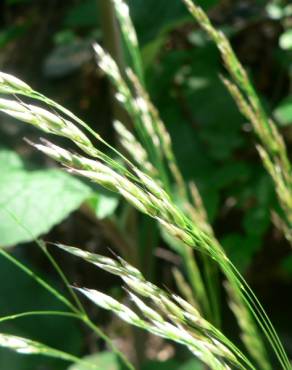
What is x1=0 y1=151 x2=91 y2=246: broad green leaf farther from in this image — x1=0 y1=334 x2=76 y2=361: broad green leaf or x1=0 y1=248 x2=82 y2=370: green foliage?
x1=0 y1=334 x2=76 y2=361: broad green leaf

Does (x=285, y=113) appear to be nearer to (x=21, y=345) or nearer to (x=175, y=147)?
(x=175, y=147)

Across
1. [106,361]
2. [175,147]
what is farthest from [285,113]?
[106,361]

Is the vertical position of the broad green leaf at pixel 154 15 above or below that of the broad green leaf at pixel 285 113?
above

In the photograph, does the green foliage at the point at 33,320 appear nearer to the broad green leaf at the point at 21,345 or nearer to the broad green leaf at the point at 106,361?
the broad green leaf at the point at 106,361

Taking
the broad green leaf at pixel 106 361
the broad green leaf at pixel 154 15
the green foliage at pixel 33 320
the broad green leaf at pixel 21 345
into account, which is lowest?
the broad green leaf at pixel 106 361

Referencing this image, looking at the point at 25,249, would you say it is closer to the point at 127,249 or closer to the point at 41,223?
the point at 127,249

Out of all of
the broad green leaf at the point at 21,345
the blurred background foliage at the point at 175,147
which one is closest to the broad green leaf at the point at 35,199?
the blurred background foliage at the point at 175,147

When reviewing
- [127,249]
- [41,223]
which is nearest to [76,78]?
[127,249]

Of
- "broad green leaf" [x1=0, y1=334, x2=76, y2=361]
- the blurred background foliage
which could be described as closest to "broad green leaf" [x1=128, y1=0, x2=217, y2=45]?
the blurred background foliage
